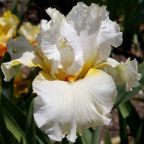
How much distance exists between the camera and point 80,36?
84cm

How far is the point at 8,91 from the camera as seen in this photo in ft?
4.15

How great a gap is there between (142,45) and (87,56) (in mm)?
2247

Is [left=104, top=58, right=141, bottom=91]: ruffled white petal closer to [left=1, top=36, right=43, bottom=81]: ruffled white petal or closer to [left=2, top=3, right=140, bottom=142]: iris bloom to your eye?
[left=2, top=3, right=140, bottom=142]: iris bloom

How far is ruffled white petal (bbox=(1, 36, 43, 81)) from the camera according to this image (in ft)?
2.66

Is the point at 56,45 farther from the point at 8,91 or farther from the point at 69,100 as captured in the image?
the point at 8,91

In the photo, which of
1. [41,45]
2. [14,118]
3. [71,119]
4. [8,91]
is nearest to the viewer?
[71,119]

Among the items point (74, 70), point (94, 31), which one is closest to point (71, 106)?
point (74, 70)

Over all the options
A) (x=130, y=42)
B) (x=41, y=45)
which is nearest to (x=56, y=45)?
(x=41, y=45)

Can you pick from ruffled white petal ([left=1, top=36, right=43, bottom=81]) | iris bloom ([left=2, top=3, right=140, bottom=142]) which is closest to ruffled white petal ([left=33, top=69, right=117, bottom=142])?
iris bloom ([left=2, top=3, right=140, bottom=142])

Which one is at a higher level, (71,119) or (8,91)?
(71,119)

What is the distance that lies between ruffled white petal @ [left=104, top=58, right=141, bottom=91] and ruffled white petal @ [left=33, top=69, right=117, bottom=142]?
7cm

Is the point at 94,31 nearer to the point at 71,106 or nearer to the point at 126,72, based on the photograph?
the point at 126,72

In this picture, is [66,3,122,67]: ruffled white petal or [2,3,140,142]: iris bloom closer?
[2,3,140,142]: iris bloom

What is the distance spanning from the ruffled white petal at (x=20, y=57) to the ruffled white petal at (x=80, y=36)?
47 mm
